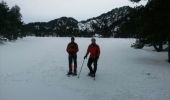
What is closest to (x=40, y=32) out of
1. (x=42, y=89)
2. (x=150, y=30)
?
(x=150, y=30)

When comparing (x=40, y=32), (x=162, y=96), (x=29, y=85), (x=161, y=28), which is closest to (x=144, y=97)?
(x=162, y=96)

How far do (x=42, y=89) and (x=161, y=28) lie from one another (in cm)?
1273

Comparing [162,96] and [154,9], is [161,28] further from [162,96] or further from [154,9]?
[162,96]

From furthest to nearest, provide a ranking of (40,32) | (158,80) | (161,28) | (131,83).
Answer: (40,32)
(161,28)
(158,80)
(131,83)

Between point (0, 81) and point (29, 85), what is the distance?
1.29m

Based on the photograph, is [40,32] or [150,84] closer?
[150,84]

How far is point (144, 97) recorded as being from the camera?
1159 cm

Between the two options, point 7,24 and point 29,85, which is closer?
point 29,85

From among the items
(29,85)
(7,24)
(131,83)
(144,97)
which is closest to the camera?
(144,97)

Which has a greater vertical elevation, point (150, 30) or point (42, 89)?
point (150, 30)

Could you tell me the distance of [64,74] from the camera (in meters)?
16.0

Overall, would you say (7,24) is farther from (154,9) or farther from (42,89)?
(42,89)

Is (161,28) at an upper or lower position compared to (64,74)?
upper

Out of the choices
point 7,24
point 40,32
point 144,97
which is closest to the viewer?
point 144,97
